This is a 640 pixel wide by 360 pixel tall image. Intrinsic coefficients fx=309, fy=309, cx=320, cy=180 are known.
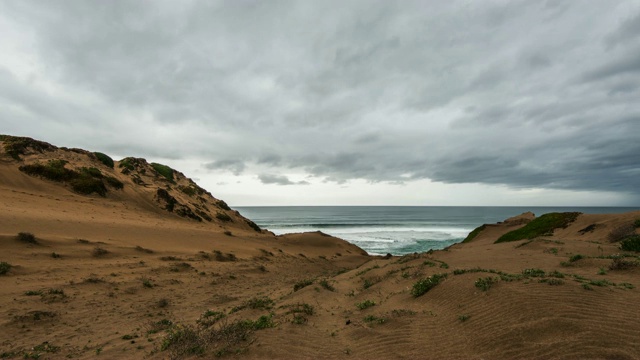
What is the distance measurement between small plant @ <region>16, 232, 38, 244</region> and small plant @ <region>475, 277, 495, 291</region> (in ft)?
70.3

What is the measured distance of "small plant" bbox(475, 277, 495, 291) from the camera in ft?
29.8

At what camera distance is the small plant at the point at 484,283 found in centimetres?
909

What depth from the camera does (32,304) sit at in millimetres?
10766

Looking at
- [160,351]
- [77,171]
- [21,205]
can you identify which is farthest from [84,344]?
[77,171]

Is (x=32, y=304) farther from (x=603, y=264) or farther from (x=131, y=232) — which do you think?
(x=603, y=264)

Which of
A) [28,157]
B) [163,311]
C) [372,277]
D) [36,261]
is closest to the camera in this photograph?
[163,311]

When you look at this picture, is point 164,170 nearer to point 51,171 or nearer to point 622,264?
point 51,171

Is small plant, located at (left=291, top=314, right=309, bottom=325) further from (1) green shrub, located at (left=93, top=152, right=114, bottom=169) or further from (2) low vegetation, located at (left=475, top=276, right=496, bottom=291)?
(1) green shrub, located at (left=93, top=152, right=114, bottom=169)

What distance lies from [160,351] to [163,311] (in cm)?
530

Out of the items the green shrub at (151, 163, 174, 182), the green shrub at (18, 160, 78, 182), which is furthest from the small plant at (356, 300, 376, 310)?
the green shrub at (151, 163, 174, 182)

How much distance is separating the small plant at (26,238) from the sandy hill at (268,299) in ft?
0.13

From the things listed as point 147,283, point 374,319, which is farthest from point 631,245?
point 147,283

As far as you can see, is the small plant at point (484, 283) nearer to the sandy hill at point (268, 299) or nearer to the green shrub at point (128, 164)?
the sandy hill at point (268, 299)

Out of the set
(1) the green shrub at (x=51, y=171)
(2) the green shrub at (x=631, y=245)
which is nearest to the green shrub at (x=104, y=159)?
(1) the green shrub at (x=51, y=171)
